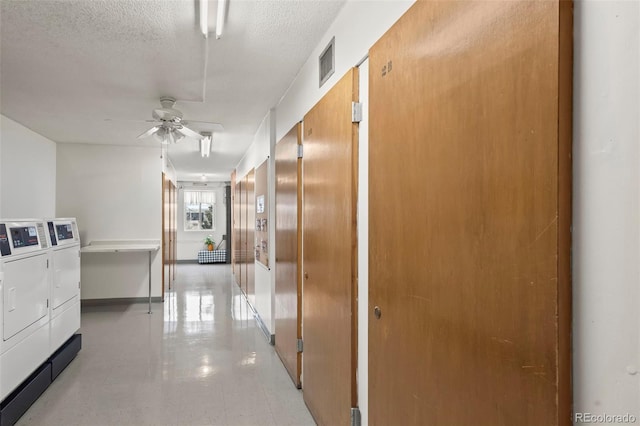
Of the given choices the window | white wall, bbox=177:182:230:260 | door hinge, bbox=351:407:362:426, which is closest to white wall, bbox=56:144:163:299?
white wall, bbox=177:182:230:260

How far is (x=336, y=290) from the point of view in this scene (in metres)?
2.25

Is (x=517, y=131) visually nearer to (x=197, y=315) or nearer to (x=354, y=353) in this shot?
(x=354, y=353)

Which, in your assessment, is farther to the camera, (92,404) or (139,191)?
(139,191)

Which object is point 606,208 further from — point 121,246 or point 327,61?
point 121,246

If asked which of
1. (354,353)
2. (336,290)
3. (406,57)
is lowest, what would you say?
(354,353)

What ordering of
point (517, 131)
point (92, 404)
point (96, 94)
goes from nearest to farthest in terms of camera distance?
point (517, 131) < point (92, 404) < point (96, 94)

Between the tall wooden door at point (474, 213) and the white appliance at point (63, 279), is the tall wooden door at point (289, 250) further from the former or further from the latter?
the white appliance at point (63, 279)

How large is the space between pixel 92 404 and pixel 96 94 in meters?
2.84

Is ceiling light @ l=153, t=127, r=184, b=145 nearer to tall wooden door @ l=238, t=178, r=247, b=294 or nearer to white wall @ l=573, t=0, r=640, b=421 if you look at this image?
tall wooden door @ l=238, t=178, r=247, b=294

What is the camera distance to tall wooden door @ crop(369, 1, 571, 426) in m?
0.84

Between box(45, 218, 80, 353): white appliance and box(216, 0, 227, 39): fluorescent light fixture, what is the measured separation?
8.07 feet

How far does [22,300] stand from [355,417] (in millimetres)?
2611

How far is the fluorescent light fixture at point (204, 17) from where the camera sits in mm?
2074

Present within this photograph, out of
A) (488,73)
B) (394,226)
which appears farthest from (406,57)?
(394,226)
